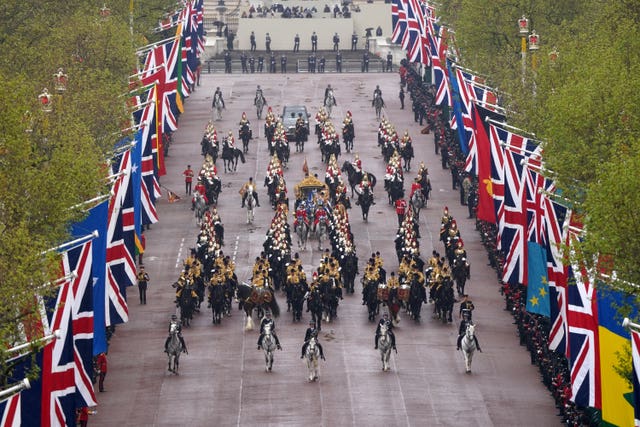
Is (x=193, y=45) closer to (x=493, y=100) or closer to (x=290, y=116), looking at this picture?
(x=290, y=116)

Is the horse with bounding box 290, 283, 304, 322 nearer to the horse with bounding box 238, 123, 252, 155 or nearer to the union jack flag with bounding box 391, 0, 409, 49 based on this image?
the horse with bounding box 238, 123, 252, 155

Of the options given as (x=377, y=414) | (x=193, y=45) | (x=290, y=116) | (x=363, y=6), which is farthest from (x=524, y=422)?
(x=363, y=6)

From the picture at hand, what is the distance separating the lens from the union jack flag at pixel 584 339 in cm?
4762

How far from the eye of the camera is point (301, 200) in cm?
8019

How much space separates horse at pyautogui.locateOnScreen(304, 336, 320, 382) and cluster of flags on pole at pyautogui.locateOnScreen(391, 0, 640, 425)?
613 centimetres

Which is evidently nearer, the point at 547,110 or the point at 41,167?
the point at 41,167

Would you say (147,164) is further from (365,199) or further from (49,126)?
(49,126)

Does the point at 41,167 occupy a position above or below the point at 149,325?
above

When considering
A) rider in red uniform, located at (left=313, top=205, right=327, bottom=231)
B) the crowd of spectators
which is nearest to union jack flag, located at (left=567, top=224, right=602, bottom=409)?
rider in red uniform, located at (left=313, top=205, right=327, bottom=231)

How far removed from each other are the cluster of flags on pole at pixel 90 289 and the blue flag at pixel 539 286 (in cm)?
1155

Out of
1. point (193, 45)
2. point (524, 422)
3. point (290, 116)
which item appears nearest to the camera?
point (524, 422)

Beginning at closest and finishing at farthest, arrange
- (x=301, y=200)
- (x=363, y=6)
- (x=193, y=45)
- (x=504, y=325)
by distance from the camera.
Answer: (x=504, y=325) < (x=301, y=200) < (x=193, y=45) < (x=363, y=6)

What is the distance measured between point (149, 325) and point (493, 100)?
20341 mm

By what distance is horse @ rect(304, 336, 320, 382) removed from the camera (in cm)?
5841
